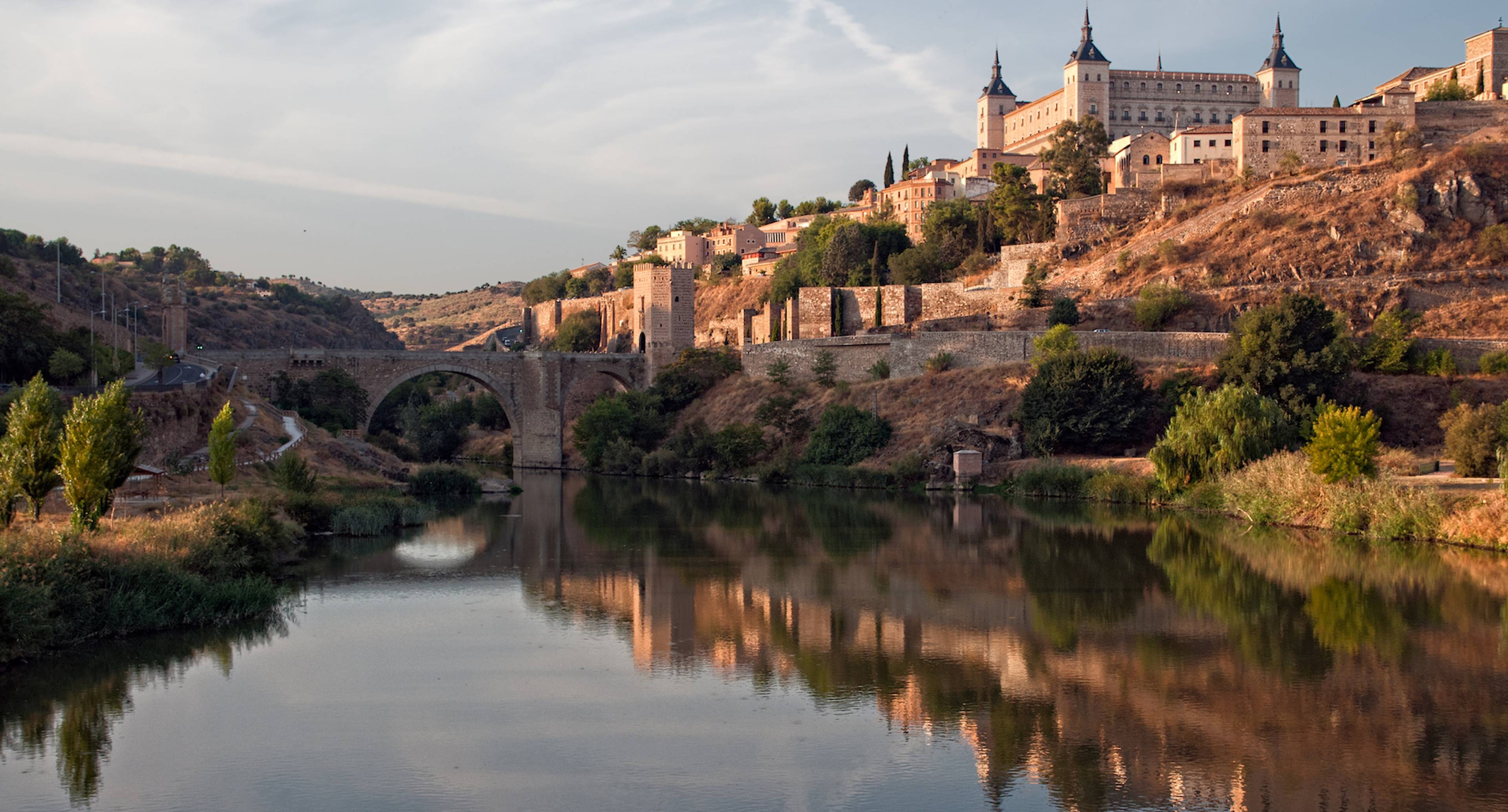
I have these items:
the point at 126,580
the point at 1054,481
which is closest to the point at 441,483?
the point at 1054,481

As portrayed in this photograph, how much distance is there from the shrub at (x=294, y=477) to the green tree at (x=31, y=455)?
8.06 meters

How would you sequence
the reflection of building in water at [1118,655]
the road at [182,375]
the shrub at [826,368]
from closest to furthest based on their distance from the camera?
1. the reflection of building in water at [1118,655]
2. the road at [182,375]
3. the shrub at [826,368]

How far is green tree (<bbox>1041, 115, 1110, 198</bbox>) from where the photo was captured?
5953 cm

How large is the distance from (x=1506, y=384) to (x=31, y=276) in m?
64.4

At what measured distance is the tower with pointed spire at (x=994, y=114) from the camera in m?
78.1

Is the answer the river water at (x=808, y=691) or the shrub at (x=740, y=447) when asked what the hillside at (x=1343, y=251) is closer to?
the shrub at (x=740, y=447)

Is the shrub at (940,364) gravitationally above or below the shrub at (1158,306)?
below

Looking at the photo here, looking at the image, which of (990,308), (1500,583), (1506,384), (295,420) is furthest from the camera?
(990,308)

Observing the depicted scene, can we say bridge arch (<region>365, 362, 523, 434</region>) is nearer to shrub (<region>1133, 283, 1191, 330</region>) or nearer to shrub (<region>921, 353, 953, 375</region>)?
shrub (<region>921, 353, 953, 375</region>)

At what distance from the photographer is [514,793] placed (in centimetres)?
1007

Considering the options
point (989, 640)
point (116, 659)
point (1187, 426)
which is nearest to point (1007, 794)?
point (989, 640)

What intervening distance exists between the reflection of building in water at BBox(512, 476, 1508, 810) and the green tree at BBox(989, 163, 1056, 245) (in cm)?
3398

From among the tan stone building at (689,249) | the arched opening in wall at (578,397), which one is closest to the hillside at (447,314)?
the tan stone building at (689,249)

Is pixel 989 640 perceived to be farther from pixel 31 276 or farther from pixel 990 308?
pixel 31 276
